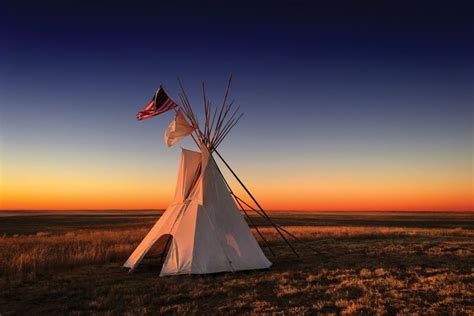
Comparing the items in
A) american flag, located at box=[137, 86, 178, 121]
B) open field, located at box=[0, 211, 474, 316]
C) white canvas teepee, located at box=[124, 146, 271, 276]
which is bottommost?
open field, located at box=[0, 211, 474, 316]

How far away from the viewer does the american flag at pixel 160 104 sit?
1155 centimetres

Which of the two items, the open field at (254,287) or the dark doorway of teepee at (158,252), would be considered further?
the dark doorway of teepee at (158,252)

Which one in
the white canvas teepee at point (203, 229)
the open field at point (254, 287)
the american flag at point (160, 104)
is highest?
the american flag at point (160, 104)

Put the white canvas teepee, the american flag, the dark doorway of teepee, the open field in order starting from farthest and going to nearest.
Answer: the dark doorway of teepee
the american flag
the white canvas teepee
the open field

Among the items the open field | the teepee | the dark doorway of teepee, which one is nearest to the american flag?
the teepee

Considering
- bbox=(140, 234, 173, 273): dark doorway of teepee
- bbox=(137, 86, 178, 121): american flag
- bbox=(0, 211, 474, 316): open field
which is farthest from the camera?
bbox=(140, 234, 173, 273): dark doorway of teepee

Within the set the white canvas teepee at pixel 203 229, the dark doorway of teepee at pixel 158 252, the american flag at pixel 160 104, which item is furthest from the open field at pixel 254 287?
the american flag at pixel 160 104

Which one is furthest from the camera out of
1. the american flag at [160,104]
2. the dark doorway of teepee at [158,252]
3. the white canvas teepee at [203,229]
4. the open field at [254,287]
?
the dark doorway of teepee at [158,252]

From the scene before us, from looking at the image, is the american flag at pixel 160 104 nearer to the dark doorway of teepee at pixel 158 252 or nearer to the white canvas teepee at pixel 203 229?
the white canvas teepee at pixel 203 229

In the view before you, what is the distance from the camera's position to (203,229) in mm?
10328

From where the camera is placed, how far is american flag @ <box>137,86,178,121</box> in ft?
37.9

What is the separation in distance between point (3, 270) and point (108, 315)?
578cm

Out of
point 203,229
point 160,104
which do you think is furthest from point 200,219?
point 160,104

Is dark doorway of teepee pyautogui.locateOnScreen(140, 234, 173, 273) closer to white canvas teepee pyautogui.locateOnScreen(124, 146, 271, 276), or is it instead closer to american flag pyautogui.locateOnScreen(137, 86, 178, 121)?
white canvas teepee pyautogui.locateOnScreen(124, 146, 271, 276)
